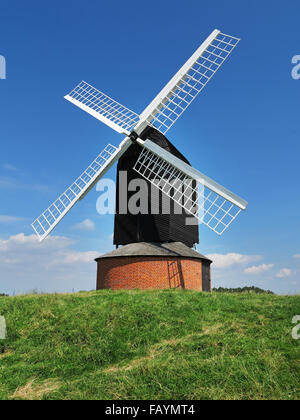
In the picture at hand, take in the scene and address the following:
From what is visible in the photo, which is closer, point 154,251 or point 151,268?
point 151,268

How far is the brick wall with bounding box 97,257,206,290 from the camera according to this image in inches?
786

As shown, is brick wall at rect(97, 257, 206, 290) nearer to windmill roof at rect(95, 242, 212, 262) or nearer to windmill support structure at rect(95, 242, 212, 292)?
windmill support structure at rect(95, 242, 212, 292)

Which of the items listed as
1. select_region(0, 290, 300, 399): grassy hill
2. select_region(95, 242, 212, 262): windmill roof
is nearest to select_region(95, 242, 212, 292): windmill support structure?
select_region(95, 242, 212, 262): windmill roof

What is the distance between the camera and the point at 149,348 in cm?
1042

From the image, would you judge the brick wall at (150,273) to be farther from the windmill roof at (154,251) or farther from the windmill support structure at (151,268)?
the windmill roof at (154,251)

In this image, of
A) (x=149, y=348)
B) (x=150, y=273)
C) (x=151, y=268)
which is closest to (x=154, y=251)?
(x=151, y=268)

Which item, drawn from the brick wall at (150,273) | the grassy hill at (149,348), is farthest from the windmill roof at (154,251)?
the grassy hill at (149,348)

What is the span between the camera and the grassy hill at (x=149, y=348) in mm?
7773

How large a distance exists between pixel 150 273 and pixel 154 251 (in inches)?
53.8

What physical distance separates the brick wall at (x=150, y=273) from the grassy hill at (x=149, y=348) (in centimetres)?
375

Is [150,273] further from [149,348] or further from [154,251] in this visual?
[149,348]

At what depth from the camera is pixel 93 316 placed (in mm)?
12969
